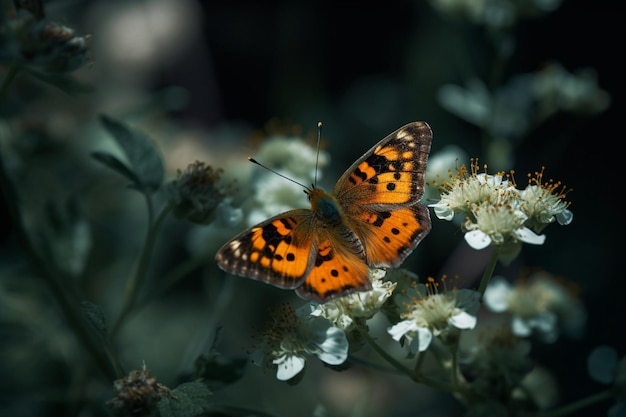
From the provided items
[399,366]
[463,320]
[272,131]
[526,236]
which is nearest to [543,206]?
[526,236]

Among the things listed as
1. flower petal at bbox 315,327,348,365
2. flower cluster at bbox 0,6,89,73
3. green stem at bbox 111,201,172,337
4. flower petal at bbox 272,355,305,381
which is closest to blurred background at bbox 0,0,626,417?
flower cluster at bbox 0,6,89,73

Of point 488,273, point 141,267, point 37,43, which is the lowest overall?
point 141,267

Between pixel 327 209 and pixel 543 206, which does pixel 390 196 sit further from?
pixel 543 206

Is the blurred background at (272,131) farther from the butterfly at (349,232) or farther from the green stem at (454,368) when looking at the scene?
the green stem at (454,368)

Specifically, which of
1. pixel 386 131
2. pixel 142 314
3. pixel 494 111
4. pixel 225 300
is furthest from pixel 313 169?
pixel 386 131

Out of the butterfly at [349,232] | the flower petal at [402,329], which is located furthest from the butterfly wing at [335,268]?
the flower petal at [402,329]

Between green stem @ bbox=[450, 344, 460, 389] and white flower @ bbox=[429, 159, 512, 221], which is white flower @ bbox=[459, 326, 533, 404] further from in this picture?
white flower @ bbox=[429, 159, 512, 221]
